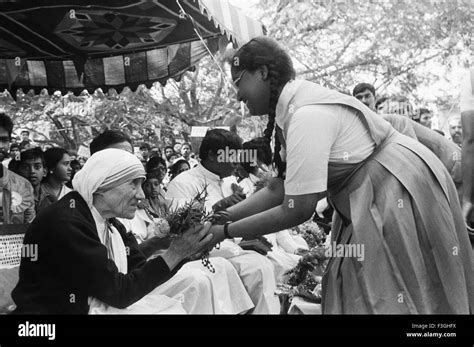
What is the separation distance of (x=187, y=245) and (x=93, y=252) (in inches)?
17.4

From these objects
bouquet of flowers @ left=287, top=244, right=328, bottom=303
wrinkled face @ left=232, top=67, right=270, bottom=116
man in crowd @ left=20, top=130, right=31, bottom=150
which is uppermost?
wrinkled face @ left=232, top=67, right=270, bottom=116

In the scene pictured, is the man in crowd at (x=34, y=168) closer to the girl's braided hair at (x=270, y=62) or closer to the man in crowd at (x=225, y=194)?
the man in crowd at (x=225, y=194)

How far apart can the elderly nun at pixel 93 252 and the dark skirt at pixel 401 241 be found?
2.52ft

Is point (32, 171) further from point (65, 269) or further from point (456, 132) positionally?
point (456, 132)

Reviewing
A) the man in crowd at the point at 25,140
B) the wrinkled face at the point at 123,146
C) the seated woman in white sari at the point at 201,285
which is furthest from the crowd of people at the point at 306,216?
the man in crowd at the point at 25,140

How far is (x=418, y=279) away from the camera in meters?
2.45

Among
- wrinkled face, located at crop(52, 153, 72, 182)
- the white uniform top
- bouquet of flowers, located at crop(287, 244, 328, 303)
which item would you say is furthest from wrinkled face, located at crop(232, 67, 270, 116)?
wrinkled face, located at crop(52, 153, 72, 182)

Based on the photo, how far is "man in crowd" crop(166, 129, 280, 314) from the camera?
4988 mm

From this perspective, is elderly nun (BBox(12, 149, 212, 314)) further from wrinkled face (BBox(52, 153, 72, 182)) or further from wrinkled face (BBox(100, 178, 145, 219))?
wrinkled face (BBox(52, 153, 72, 182))

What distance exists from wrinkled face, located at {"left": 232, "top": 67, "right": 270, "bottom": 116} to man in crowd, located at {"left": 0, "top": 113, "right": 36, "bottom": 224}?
253 centimetres

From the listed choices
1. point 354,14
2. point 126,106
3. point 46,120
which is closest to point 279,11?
point 354,14
